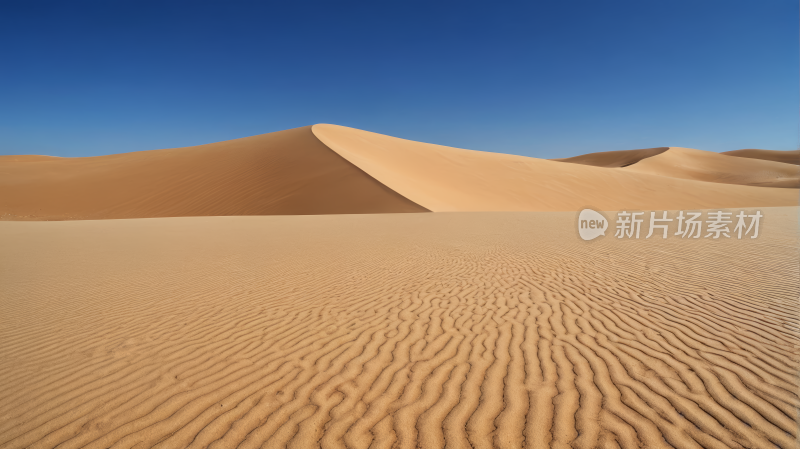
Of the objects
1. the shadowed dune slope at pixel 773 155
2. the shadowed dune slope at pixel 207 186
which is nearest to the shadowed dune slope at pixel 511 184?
the shadowed dune slope at pixel 207 186

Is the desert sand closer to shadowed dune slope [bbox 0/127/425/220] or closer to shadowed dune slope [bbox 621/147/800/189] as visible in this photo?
shadowed dune slope [bbox 0/127/425/220]

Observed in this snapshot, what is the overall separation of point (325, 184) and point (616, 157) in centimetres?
9529

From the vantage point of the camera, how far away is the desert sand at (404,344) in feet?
9.88

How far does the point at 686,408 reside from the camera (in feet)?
10.2

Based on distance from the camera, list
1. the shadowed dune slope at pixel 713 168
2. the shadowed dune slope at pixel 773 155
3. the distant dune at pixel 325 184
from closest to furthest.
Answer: the distant dune at pixel 325 184 < the shadowed dune slope at pixel 713 168 < the shadowed dune slope at pixel 773 155

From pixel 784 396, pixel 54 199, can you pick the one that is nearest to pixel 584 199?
pixel 784 396

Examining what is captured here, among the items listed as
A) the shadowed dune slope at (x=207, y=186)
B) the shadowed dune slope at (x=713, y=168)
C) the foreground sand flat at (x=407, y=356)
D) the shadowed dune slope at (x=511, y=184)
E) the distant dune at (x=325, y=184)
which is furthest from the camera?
the shadowed dune slope at (x=713, y=168)

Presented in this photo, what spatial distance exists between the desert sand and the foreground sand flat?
22 millimetres

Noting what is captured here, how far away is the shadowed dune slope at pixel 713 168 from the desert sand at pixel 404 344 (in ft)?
230

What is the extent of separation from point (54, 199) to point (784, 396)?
44.7m

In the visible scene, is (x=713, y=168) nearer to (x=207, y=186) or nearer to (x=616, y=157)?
(x=616, y=157)

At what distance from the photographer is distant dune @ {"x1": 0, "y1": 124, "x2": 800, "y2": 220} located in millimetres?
30500

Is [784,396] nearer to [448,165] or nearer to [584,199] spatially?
[584,199]

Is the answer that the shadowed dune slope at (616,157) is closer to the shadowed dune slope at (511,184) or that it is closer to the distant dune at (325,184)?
the shadowed dune slope at (511,184)
